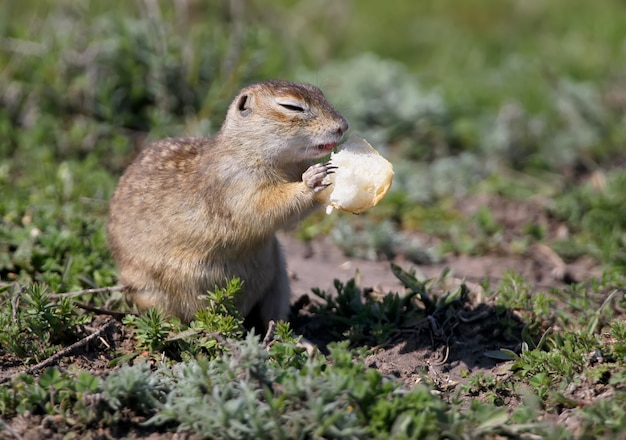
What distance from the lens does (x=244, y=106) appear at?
5148 mm

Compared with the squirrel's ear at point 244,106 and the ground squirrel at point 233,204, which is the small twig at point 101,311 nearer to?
the ground squirrel at point 233,204

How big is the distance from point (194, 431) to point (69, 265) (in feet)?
6.39

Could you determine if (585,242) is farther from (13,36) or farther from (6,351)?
(13,36)

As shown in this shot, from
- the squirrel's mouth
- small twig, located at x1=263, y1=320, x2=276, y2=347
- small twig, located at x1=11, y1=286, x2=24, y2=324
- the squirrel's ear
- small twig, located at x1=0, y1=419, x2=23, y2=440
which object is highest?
the squirrel's ear

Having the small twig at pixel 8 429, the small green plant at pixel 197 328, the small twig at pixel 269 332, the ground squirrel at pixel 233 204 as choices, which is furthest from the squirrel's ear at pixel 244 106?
the small twig at pixel 8 429

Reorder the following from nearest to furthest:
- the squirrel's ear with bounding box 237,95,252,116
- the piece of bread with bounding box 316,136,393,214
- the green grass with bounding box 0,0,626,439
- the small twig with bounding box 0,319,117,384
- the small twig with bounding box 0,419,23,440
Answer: the small twig with bounding box 0,419,23,440, the green grass with bounding box 0,0,626,439, the small twig with bounding box 0,319,117,384, the piece of bread with bounding box 316,136,393,214, the squirrel's ear with bounding box 237,95,252,116

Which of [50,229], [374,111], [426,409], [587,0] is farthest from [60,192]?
[587,0]

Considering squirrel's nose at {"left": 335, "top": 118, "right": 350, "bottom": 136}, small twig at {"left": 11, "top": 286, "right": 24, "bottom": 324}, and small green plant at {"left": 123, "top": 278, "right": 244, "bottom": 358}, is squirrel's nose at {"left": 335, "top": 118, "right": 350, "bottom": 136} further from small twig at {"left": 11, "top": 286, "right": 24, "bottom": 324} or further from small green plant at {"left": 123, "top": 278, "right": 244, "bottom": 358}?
small twig at {"left": 11, "top": 286, "right": 24, "bottom": 324}

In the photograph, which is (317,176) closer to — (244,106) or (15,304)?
(244,106)

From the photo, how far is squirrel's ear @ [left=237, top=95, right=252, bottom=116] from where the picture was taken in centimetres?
511

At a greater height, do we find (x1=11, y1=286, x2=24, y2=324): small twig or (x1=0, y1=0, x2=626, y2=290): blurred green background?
(x1=0, y1=0, x2=626, y2=290): blurred green background

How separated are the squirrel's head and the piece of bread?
0.58 ft

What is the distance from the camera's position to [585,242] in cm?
698

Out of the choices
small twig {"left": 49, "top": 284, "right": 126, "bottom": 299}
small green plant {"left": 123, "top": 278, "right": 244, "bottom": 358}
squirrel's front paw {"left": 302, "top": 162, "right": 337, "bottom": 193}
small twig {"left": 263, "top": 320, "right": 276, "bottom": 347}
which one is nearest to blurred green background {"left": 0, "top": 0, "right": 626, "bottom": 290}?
small twig {"left": 49, "top": 284, "right": 126, "bottom": 299}
